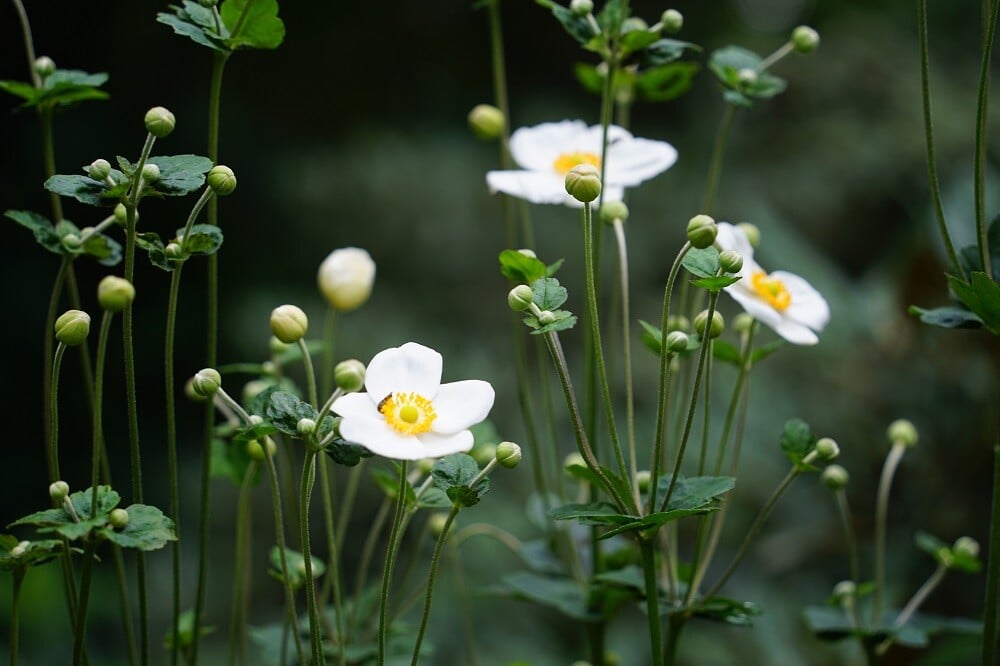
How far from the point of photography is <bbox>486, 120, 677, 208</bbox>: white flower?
64 cm

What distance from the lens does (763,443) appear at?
153cm

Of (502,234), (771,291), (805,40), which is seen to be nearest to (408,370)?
(771,291)

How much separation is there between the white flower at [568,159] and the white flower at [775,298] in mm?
82

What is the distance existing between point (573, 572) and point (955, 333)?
0.91 metres

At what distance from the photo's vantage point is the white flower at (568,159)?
636 mm

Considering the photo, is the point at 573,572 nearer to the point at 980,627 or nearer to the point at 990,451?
the point at 980,627

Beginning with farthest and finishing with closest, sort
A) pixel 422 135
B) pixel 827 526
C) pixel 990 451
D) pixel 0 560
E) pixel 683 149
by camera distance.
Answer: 1. pixel 683 149
2. pixel 422 135
3. pixel 827 526
4. pixel 990 451
5. pixel 0 560

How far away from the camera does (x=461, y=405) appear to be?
0.47m

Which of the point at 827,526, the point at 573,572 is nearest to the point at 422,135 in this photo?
the point at 827,526

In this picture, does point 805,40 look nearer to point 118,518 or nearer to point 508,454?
point 508,454

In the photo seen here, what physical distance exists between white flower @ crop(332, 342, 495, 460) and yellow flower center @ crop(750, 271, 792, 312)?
0.68 ft

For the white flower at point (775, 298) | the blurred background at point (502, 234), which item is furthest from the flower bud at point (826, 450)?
the blurred background at point (502, 234)

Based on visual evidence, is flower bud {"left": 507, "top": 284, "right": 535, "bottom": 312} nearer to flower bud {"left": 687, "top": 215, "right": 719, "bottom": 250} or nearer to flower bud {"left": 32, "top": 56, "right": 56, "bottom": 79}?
flower bud {"left": 687, "top": 215, "right": 719, "bottom": 250}

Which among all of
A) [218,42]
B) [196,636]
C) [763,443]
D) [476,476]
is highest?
[218,42]
